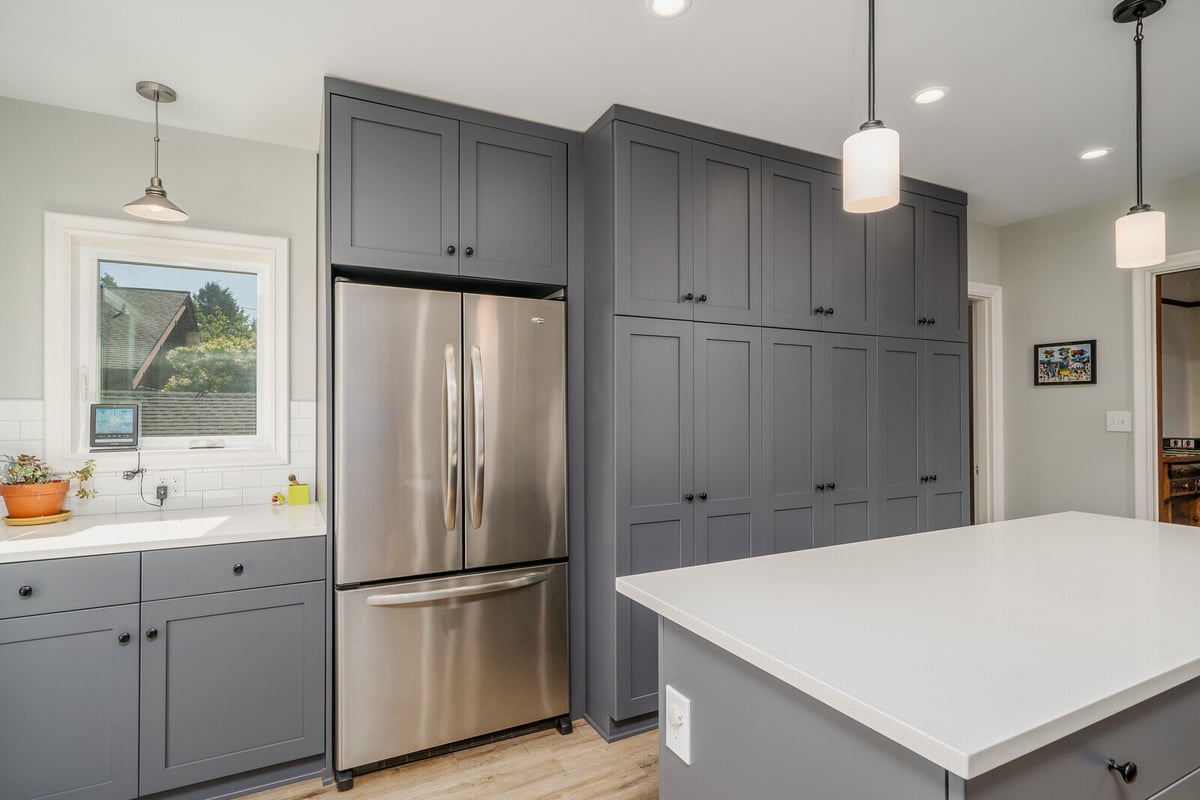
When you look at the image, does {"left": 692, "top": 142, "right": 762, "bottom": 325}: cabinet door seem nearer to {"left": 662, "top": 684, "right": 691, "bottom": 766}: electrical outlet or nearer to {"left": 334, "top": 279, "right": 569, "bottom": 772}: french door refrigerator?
{"left": 334, "top": 279, "right": 569, "bottom": 772}: french door refrigerator

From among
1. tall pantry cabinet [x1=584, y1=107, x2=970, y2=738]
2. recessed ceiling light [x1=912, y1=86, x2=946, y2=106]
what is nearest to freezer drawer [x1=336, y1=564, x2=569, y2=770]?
tall pantry cabinet [x1=584, y1=107, x2=970, y2=738]

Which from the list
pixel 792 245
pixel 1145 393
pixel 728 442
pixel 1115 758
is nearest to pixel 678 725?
pixel 1115 758

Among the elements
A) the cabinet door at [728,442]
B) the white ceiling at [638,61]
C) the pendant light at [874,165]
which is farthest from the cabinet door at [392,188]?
the pendant light at [874,165]

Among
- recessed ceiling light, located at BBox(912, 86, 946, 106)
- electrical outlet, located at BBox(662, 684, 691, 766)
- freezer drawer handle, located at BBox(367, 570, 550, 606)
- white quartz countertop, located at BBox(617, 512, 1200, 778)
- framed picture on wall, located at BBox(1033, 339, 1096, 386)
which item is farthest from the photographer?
framed picture on wall, located at BBox(1033, 339, 1096, 386)

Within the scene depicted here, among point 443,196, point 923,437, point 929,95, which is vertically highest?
point 929,95

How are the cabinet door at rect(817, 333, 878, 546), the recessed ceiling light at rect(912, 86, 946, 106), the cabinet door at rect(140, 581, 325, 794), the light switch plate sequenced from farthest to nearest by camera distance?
the light switch plate
the cabinet door at rect(817, 333, 878, 546)
the recessed ceiling light at rect(912, 86, 946, 106)
the cabinet door at rect(140, 581, 325, 794)

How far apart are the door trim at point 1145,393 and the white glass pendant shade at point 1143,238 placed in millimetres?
2105

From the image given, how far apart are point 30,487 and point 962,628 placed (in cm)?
293

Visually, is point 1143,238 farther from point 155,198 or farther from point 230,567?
point 155,198

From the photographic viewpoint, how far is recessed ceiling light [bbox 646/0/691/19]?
1.90m

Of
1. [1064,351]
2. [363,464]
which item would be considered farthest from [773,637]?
[1064,351]

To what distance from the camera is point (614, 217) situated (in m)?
2.53

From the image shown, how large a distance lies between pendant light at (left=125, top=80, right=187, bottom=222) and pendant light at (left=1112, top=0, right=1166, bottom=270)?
3127 millimetres

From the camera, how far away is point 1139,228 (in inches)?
72.5
